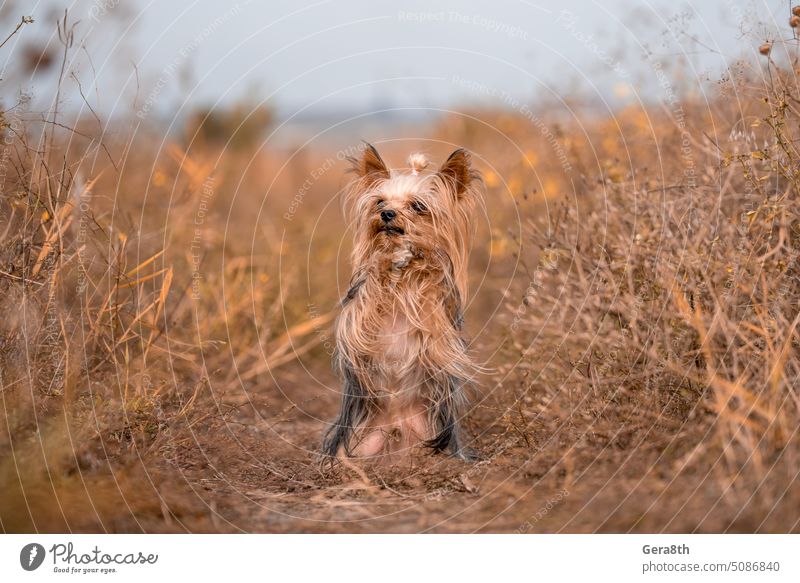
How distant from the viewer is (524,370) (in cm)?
608

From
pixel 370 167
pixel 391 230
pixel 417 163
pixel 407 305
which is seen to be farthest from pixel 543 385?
pixel 370 167

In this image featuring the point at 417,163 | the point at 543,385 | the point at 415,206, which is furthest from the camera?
the point at 543,385

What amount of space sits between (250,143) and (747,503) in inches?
513

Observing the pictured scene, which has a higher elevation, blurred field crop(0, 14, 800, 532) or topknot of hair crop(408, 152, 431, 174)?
topknot of hair crop(408, 152, 431, 174)

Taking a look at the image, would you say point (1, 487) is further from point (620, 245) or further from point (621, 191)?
point (621, 191)

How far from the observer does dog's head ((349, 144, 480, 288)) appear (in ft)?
17.3

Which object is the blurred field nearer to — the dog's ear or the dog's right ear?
the dog's ear

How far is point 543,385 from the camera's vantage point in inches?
225

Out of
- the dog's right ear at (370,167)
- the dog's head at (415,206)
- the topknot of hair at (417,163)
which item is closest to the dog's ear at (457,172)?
the dog's head at (415,206)

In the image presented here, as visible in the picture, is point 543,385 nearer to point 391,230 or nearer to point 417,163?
point 391,230

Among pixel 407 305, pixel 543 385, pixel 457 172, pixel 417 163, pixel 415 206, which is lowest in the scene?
pixel 543 385

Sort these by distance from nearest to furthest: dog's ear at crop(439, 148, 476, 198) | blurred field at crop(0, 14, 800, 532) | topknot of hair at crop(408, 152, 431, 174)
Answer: blurred field at crop(0, 14, 800, 532) → dog's ear at crop(439, 148, 476, 198) → topknot of hair at crop(408, 152, 431, 174)

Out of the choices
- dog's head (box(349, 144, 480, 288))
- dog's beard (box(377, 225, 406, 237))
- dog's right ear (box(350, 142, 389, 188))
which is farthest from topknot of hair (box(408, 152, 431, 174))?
dog's beard (box(377, 225, 406, 237))

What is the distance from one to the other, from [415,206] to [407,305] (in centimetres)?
69
